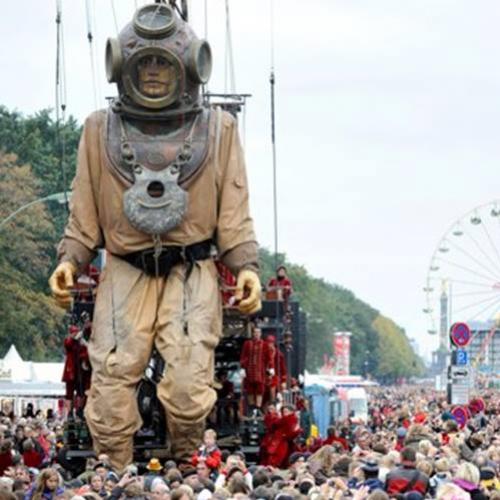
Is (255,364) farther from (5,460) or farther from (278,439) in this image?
(5,460)

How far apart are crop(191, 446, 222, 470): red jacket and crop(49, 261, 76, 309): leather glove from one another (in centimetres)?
181

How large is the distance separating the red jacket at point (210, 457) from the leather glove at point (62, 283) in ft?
5.93

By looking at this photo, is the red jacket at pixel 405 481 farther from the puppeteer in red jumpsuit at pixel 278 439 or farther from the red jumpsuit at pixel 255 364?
the red jumpsuit at pixel 255 364

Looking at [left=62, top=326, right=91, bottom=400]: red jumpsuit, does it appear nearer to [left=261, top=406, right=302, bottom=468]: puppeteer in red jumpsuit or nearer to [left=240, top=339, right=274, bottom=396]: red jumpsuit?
[left=240, top=339, right=274, bottom=396]: red jumpsuit

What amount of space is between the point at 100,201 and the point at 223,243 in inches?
46.0

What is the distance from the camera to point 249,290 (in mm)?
22219

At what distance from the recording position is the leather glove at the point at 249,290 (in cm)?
2217

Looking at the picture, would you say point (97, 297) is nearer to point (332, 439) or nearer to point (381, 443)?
point (381, 443)

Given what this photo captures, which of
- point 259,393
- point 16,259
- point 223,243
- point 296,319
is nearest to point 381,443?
point 259,393

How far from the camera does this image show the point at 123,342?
72.2 feet

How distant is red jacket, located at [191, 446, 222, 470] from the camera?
70.2ft

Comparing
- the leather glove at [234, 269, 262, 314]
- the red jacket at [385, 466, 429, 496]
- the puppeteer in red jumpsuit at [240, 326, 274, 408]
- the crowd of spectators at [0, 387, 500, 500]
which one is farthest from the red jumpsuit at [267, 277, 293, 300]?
the red jacket at [385, 466, 429, 496]

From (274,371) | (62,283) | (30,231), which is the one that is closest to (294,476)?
(62,283)

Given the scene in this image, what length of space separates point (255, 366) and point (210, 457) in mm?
3426
